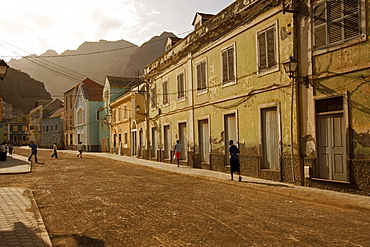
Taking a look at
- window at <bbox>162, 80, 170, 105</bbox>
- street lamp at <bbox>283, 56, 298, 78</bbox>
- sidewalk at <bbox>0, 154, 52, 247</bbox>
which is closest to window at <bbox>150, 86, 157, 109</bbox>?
window at <bbox>162, 80, 170, 105</bbox>

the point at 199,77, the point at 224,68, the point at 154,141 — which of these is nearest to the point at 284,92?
the point at 224,68

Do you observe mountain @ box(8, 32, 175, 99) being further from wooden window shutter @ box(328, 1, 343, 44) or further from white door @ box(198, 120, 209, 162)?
wooden window shutter @ box(328, 1, 343, 44)

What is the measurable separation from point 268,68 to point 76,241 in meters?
9.93

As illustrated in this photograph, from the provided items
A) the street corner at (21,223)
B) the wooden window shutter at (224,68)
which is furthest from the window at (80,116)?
the street corner at (21,223)

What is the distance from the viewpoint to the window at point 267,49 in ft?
42.9

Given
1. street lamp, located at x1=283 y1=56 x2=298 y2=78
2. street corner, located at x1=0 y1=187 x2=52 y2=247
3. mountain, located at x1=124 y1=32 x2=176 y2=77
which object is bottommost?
street corner, located at x1=0 y1=187 x2=52 y2=247

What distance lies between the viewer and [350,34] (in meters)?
10.0

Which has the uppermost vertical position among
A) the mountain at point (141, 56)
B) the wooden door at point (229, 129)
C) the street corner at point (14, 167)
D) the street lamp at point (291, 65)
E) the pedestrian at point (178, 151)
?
the mountain at point (141, 56)

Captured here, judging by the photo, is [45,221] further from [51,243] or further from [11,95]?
[11,95]

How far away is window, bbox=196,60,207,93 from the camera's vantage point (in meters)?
18.7

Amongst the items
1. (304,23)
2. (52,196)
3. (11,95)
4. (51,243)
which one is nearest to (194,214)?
(51,243)

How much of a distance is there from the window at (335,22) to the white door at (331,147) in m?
2.26

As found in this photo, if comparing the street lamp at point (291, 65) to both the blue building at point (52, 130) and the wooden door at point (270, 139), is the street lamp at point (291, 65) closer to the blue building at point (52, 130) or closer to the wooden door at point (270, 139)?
the wooden door at point (270, 139)

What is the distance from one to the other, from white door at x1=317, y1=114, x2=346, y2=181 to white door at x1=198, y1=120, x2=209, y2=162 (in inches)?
318
